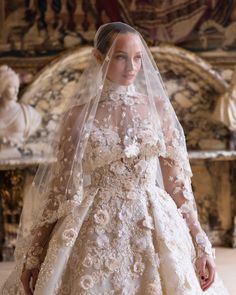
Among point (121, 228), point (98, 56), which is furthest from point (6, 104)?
point (121, 228)

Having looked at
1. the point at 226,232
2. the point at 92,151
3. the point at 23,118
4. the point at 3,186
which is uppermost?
the point at 92,151

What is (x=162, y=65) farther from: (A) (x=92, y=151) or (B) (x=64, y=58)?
(A) (x=92, y=151)

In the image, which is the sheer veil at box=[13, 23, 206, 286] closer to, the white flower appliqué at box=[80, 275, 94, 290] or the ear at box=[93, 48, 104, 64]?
the ear at box=[93, 48, 104, 64]

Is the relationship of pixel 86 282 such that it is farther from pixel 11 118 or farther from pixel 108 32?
pixel 11 118

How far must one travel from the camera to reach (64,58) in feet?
18.2

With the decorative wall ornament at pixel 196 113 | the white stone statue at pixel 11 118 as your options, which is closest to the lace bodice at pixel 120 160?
the white stone statue at pixel 11 118

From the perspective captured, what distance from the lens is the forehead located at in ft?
7.11

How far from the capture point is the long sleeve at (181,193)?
88.4 inches

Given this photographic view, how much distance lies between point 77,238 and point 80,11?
397 centimetres

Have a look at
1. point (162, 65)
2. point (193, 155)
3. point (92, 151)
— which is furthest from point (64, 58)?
point (92, 151)

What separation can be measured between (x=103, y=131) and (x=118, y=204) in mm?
275

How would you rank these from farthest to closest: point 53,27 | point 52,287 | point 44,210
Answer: point 53,27, point 44,210, point 52,287

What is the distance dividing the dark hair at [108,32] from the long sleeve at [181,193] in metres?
0.49

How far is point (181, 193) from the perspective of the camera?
2.28 m
